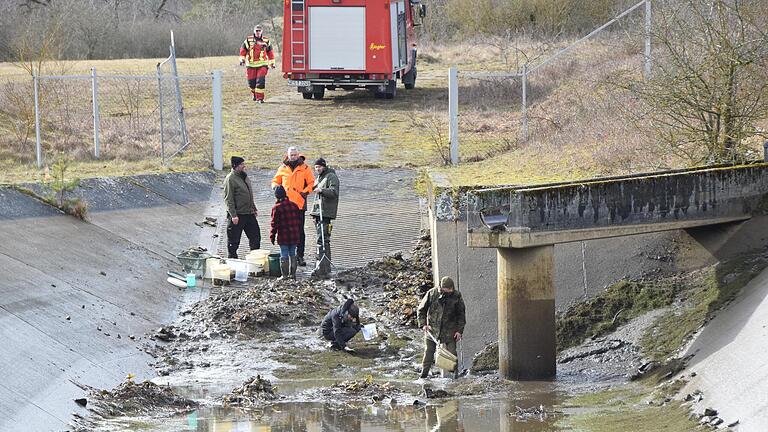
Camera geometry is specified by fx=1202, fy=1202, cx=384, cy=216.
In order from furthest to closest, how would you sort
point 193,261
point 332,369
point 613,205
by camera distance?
point 193,261
point 332,369
point 613,205

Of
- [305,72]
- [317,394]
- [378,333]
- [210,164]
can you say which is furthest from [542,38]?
[317,394]

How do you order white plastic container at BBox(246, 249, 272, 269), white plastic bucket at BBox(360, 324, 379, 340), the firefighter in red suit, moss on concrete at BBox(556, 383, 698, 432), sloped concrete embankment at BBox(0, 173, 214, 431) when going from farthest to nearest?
the firefighter in red suit, white plastic container at BBox(246, 249, 272, 269), white plastic bucket at BBox(360, 324, 379, 340), sloped concrete embankment at BBox(0, 173, 214, 431), moss on concrete at BBox(556, 383, 698, 432)

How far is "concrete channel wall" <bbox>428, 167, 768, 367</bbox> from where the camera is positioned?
1412cm

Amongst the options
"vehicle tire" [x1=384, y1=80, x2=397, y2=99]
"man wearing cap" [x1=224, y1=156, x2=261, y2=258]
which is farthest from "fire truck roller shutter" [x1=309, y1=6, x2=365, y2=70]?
"man wearing cap" [x1=224, y1=156, x2=261, y2=258]

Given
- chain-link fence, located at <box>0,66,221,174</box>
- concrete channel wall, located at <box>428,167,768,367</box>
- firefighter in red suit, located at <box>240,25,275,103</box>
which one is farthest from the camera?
firefighter in red suit, located at <box>240,25,275,103</box>

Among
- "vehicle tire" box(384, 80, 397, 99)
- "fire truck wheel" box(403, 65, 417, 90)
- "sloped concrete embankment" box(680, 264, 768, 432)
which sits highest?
"fire truck wheel" box(403, 65, 417, 90)

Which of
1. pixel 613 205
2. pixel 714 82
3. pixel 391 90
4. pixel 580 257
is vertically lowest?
pixel 580 257

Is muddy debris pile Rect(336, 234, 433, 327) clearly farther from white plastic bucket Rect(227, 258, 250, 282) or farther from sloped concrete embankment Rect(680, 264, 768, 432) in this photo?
sloped concrete embankment Rect(680, 264, 768, 432)

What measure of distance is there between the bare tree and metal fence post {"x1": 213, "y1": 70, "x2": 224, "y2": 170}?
28.6 ft

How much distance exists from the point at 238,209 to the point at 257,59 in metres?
11.5

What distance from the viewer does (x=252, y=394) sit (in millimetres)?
12117

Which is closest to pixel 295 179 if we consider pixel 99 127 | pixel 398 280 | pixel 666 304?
pixel 398 280

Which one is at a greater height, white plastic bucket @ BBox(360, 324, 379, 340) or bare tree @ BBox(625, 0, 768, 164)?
bare tree @ BBox(625, 0, 768, 164)

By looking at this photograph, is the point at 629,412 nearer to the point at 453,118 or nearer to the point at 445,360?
the point at 445,360
